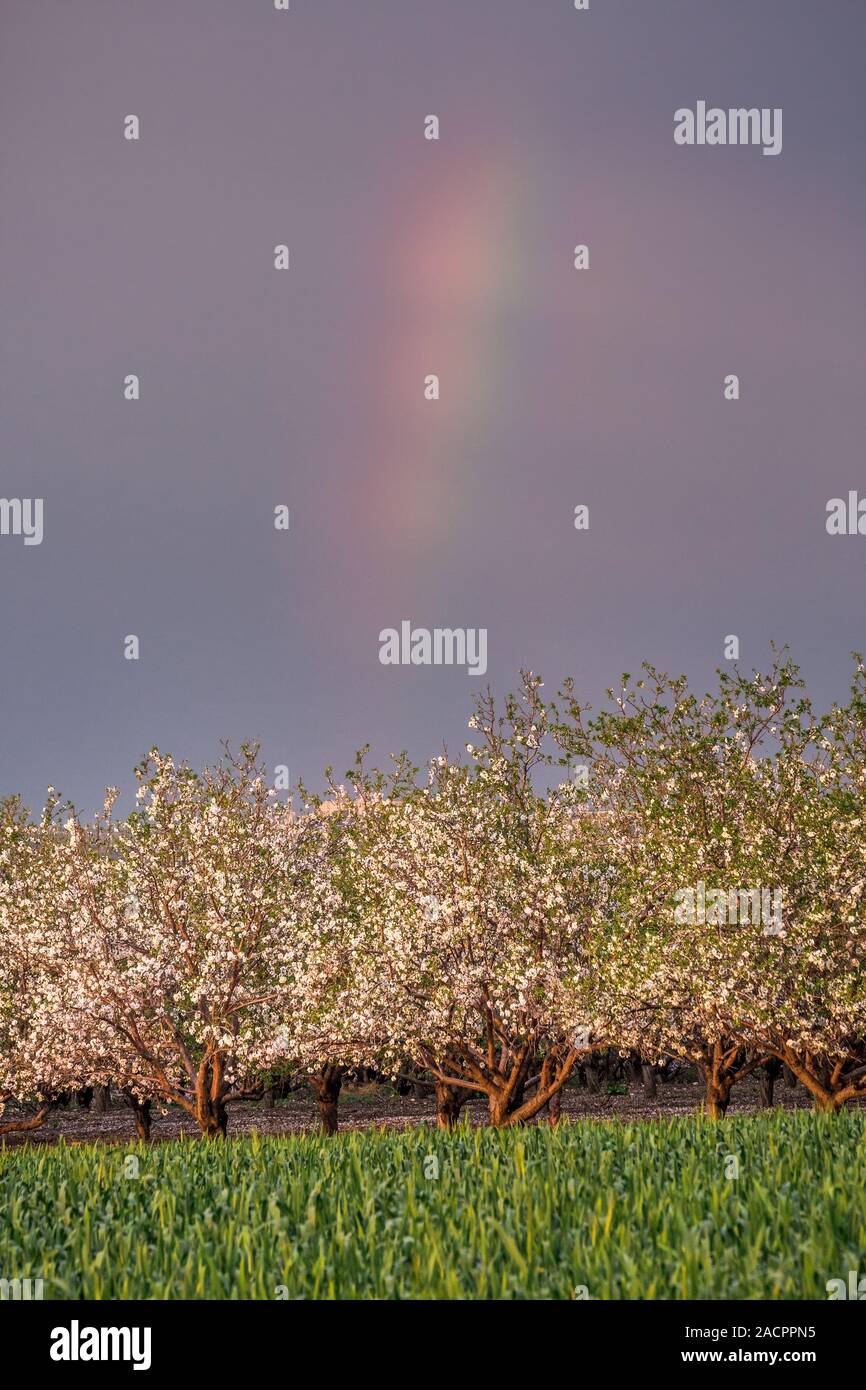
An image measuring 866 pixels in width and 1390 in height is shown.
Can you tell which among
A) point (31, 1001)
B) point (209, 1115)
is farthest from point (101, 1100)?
point (209, 1115)

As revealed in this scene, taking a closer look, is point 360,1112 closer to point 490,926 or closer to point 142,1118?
point 142,1118

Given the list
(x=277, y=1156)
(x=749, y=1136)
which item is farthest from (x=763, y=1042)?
(x=277, y=1156)

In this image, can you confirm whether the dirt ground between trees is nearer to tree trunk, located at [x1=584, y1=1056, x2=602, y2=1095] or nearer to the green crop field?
tree trunk, located at [x1=584, y1=1056, x2=602, y2=1095]

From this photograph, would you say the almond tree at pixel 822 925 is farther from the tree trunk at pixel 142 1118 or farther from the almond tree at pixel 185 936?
the tree trunk at pixel 142 1118

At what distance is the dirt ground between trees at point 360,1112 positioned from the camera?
4378cm

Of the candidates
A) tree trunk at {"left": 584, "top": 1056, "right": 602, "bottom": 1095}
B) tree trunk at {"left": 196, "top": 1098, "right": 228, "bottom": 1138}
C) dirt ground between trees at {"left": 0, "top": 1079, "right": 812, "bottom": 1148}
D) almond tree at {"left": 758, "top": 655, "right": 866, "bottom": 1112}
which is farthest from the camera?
tree trunk at {"left": 584, "top": 1056, "right": 602, "bottom": 1095}

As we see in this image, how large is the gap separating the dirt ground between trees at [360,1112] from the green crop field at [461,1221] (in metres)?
28.9

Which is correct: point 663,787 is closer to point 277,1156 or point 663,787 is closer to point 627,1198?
point 277,1156

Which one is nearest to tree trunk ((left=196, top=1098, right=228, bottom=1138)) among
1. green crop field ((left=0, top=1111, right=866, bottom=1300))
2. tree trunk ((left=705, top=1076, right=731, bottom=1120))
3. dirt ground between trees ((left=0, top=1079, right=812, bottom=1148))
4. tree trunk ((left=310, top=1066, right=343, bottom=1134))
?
tree trunk ((left=310, top=1066, right=343, bottom=1134))

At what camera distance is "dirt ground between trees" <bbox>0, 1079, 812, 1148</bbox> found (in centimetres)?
4378

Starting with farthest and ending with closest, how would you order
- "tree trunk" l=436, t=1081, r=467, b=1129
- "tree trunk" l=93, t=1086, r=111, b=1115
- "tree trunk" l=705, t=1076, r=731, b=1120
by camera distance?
"tree trunk" l=93, t=1086, r=111, b=1115, "tree trunk" l=436, t=1081, r=467, b=1129, "tree trunk" l=705, t=1076, r=731, b=1120

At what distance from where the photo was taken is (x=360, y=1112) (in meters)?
52.5

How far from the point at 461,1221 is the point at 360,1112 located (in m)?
46.1

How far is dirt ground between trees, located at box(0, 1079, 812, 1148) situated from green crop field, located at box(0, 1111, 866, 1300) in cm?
2892
